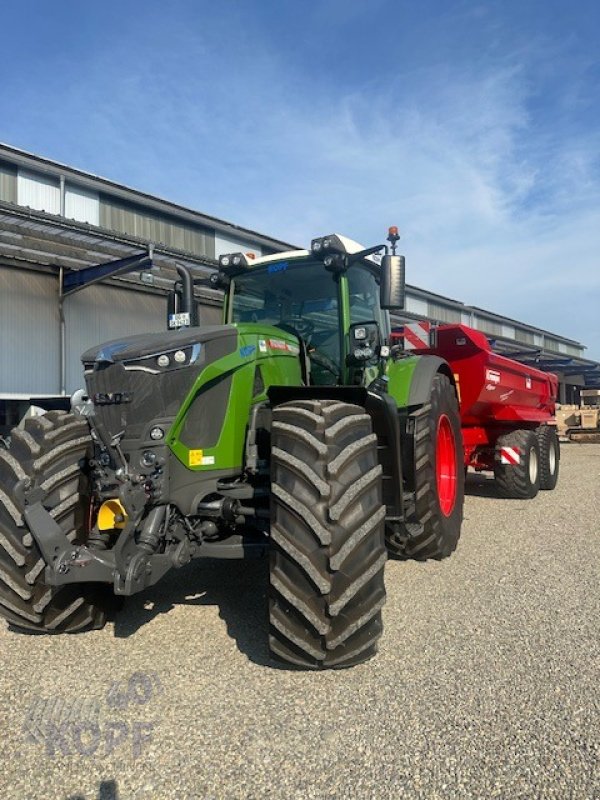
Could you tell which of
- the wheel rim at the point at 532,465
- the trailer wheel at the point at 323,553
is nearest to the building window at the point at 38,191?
the wheel rim at the point at 532,465

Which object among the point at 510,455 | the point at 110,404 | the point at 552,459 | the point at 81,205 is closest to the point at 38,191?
the point at 81,205

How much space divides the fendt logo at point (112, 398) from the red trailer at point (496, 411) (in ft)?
18.2

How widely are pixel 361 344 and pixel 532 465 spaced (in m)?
5.71

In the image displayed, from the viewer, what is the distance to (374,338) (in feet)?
14.9

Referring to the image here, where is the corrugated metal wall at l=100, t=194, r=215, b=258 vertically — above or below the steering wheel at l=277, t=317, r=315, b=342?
above

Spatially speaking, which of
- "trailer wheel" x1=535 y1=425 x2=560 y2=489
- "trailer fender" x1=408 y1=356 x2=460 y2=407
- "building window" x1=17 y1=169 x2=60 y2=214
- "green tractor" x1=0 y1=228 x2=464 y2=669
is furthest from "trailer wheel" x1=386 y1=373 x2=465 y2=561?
"building window" x1=17 y1=169 x2=60 y2=214

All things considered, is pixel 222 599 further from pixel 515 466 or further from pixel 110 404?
pixel 515 466

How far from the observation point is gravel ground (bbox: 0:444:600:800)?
7.54 ft

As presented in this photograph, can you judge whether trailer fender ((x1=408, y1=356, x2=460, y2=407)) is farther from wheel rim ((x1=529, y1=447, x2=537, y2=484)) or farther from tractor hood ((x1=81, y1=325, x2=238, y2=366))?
wheel rim ((x1=529, y1=447, x2=537, y2=484))

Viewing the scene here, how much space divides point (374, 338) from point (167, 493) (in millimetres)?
1940

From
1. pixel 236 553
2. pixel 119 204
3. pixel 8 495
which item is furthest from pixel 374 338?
pixel 119 204

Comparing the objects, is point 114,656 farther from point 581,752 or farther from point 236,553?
point 581,752

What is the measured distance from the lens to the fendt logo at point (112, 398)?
3.52m

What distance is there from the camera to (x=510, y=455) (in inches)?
350
